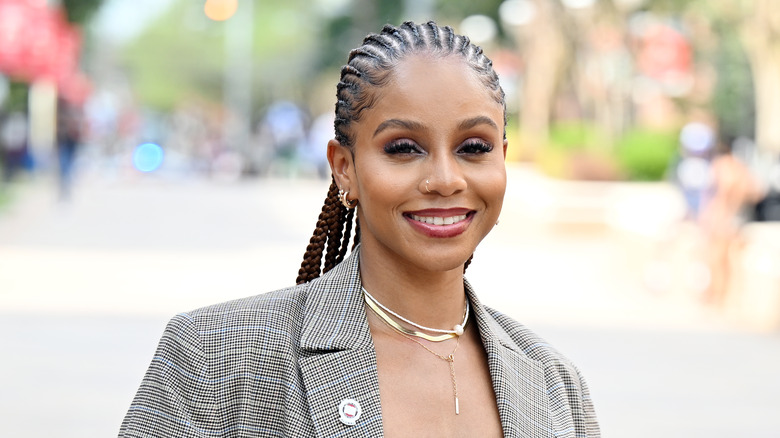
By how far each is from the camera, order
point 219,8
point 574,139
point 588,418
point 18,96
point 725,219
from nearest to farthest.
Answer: point 588,418 → point 725,219 → point 219,8 → point 574,139 → point 18,96

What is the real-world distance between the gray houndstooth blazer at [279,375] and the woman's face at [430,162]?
7.3 inches

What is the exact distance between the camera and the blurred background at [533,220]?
29.0ft

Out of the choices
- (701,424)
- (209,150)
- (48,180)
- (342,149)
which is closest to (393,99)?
(342,149)

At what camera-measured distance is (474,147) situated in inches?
88.3

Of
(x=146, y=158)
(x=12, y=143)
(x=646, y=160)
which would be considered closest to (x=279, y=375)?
(x=646, y=160)

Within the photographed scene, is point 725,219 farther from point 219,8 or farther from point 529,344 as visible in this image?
point 219,8

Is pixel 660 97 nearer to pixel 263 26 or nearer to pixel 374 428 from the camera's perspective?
pixel 263 26

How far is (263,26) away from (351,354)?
251 feet

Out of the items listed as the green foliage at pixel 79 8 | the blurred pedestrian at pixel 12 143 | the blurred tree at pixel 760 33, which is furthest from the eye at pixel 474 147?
the green foliage at pixel 79 8

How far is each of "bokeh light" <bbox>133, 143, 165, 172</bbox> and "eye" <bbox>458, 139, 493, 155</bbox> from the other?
39.8 metres

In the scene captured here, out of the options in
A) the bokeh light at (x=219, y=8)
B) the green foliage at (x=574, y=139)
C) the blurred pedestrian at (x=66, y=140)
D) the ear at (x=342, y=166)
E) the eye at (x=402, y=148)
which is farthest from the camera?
the green foliage at (x=574, y=139)

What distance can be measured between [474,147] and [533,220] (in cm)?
2019

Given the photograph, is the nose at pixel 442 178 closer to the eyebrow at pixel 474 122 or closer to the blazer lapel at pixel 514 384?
the eyebrow at pixel 474 122

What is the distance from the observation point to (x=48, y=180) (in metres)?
34.4
